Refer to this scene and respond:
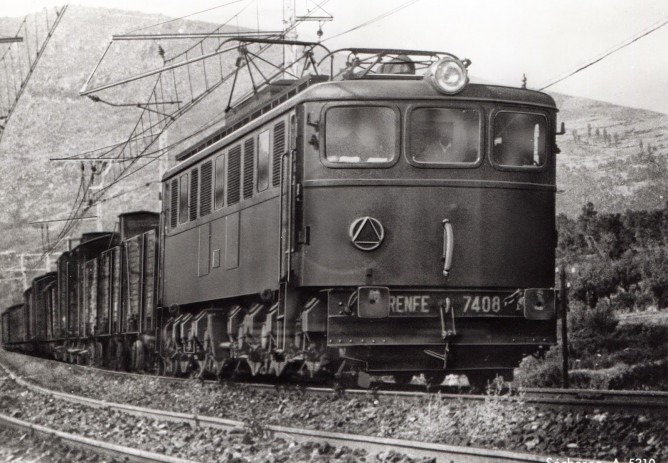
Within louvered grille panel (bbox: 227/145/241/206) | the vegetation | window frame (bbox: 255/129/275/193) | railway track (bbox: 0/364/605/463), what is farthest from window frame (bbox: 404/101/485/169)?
the vegetation

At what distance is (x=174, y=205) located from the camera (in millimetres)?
16000

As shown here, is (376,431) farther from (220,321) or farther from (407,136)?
(220,321)

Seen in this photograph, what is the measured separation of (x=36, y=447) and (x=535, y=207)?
219 inches

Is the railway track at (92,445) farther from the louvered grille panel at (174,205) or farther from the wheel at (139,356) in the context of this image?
the wheel at (139,356)

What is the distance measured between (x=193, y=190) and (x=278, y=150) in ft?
12.5

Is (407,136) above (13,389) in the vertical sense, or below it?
above

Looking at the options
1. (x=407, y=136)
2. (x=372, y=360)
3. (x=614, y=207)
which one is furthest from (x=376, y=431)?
(x=614, y=207)

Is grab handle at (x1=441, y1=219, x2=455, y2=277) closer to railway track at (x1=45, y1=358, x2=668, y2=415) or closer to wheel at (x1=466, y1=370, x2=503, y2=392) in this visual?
railway track at (x1=45, y1=358, x2=668, y2=415)

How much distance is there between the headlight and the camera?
1028cm

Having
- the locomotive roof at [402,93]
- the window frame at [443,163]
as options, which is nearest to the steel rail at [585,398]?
the window frame at [443,163]

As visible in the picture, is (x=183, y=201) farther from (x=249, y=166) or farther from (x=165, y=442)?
(x=165, y=442)

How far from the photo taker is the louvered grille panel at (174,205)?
51.9 ft

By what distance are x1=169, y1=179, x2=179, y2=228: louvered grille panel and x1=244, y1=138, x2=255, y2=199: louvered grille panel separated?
12.1 ft

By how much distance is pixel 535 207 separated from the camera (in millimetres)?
10641
